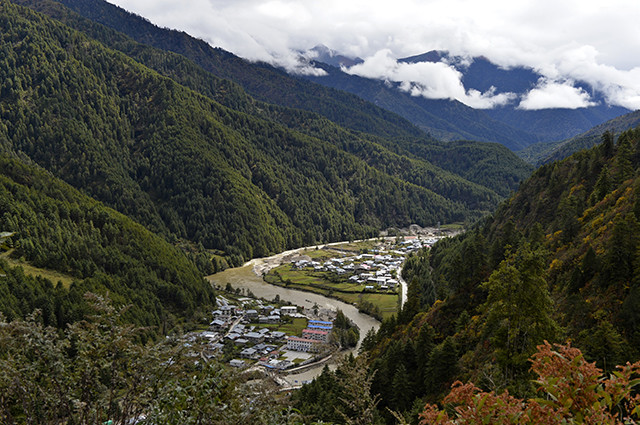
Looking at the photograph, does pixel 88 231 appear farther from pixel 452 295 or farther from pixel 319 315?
pixel 452 295

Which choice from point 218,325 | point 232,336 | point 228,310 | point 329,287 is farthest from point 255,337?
point 329,287

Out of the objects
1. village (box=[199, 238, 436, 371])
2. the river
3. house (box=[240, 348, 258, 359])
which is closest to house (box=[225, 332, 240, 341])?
village (box=[199, 238, 436, 371])

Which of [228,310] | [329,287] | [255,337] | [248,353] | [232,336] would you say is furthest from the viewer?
[329,287]

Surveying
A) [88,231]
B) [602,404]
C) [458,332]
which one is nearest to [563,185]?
[458,332]

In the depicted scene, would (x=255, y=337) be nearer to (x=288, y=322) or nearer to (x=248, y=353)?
(x=248, y=353)

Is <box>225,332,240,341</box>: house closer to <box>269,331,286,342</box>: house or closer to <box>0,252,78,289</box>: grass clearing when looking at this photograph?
<box>269,331,286,342</box>: house

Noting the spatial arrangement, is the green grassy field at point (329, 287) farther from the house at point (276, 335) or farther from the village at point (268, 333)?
the house at point (276, 335)
